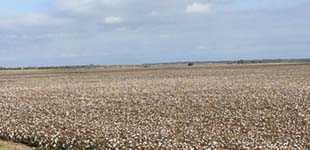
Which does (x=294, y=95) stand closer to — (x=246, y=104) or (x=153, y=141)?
(x=246, y=104)

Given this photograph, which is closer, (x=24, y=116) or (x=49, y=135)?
(x=49, y=135)

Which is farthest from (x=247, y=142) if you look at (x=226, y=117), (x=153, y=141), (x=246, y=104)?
(x=246, y=104)

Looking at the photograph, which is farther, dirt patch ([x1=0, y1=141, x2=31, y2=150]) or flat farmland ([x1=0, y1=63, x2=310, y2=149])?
dirt patch ([x1=0, y1=141, x2=31, y2=150])

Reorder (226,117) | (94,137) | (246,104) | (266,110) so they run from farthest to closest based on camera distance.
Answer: (246,104) < (266,110) < (226,117) < (94,137)

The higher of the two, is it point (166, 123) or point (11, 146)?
point (166, 123)

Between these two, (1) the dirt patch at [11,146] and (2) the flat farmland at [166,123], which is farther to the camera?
(1) the dirt patch at [11,146]

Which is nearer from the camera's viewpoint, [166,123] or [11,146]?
[11,146]

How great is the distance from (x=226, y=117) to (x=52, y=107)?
10970 millimetres

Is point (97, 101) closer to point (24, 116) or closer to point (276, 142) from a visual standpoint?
point (24, 116)

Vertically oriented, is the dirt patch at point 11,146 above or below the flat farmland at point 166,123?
below

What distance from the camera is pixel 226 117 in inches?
898

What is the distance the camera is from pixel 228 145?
52.6ft

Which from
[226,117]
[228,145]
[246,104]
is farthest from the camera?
[246,104]

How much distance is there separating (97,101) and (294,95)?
1151 centimetres
